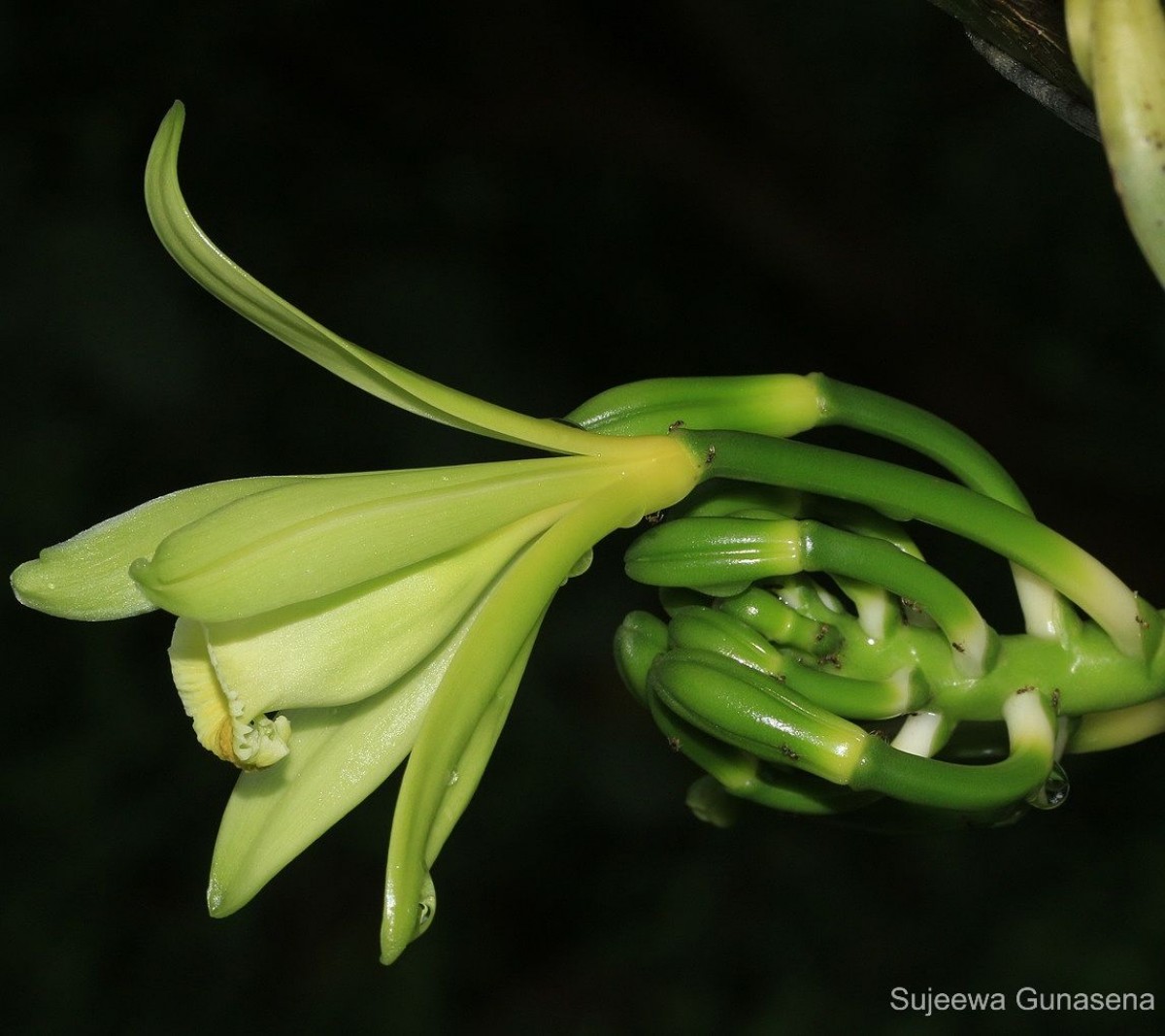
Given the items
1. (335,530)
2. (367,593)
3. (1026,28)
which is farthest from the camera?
(367,593)

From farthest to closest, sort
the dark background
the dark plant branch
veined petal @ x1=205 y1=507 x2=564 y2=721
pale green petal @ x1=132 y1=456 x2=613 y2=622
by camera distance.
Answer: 1. the dark background
2. veined petal @ x1=205 y1=507 x2=564 y2=721
3. pale green petal @ x1=132 y1=456 x2=613 y2=622
4. the dark plant branch

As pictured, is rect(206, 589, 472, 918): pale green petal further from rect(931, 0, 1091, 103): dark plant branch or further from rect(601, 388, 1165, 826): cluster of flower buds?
rect(931, 0, 1091, 103): dark plant branch

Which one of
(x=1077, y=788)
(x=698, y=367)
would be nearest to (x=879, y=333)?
(x=698, y=367)

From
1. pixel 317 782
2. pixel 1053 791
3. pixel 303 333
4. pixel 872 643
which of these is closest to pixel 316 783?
pixel 317 782

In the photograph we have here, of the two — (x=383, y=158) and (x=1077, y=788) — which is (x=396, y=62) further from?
(x=1077, y=788)

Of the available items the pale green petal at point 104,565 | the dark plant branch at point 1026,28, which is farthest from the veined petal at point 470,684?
the dark plant branch at point 1026,28

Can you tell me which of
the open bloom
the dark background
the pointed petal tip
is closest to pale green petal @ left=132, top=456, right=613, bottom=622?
the open bloom

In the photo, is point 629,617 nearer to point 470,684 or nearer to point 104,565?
point 470,684
